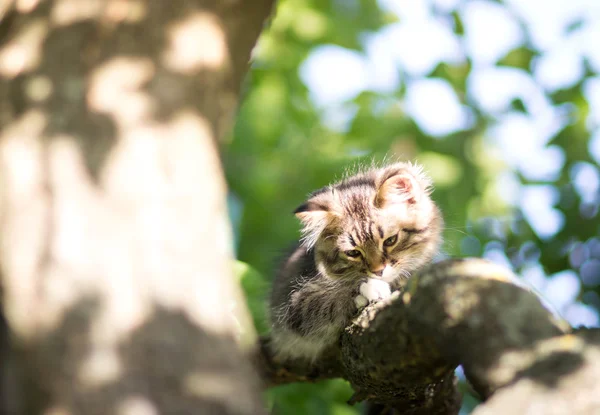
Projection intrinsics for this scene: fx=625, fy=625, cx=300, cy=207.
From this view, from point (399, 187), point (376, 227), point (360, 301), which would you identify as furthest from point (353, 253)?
point (360, 301)

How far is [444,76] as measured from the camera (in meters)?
6.26

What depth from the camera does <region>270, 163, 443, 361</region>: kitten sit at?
4.21m

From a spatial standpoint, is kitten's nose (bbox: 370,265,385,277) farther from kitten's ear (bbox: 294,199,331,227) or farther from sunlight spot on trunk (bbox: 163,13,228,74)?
sunlight spot on trunk (bbox: 163,13,228,74)

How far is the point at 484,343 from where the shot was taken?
7.43 ft

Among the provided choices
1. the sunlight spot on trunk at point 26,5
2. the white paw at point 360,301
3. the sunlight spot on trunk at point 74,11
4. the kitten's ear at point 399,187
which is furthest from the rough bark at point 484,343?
the sunlight spot on trunk at point 26,5

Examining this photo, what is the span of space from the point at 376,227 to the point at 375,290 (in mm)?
744

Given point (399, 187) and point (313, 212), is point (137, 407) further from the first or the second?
point (399, 187)

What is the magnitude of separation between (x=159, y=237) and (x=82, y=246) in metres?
0.27

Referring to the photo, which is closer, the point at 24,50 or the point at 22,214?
the point at 22,214

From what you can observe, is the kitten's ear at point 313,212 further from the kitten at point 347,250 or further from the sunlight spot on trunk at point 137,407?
the sunlight spot on trunk at point 137,407

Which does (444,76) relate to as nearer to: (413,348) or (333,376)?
(333,376)

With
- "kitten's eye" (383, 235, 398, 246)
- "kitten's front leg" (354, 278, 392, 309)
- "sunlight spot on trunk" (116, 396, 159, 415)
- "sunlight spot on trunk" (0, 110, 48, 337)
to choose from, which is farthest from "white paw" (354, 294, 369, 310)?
"sunlight spot on trunk" (0, 110, 48, 337)

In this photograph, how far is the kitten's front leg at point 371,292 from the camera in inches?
146

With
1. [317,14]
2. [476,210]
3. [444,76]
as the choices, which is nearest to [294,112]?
[317,14]
